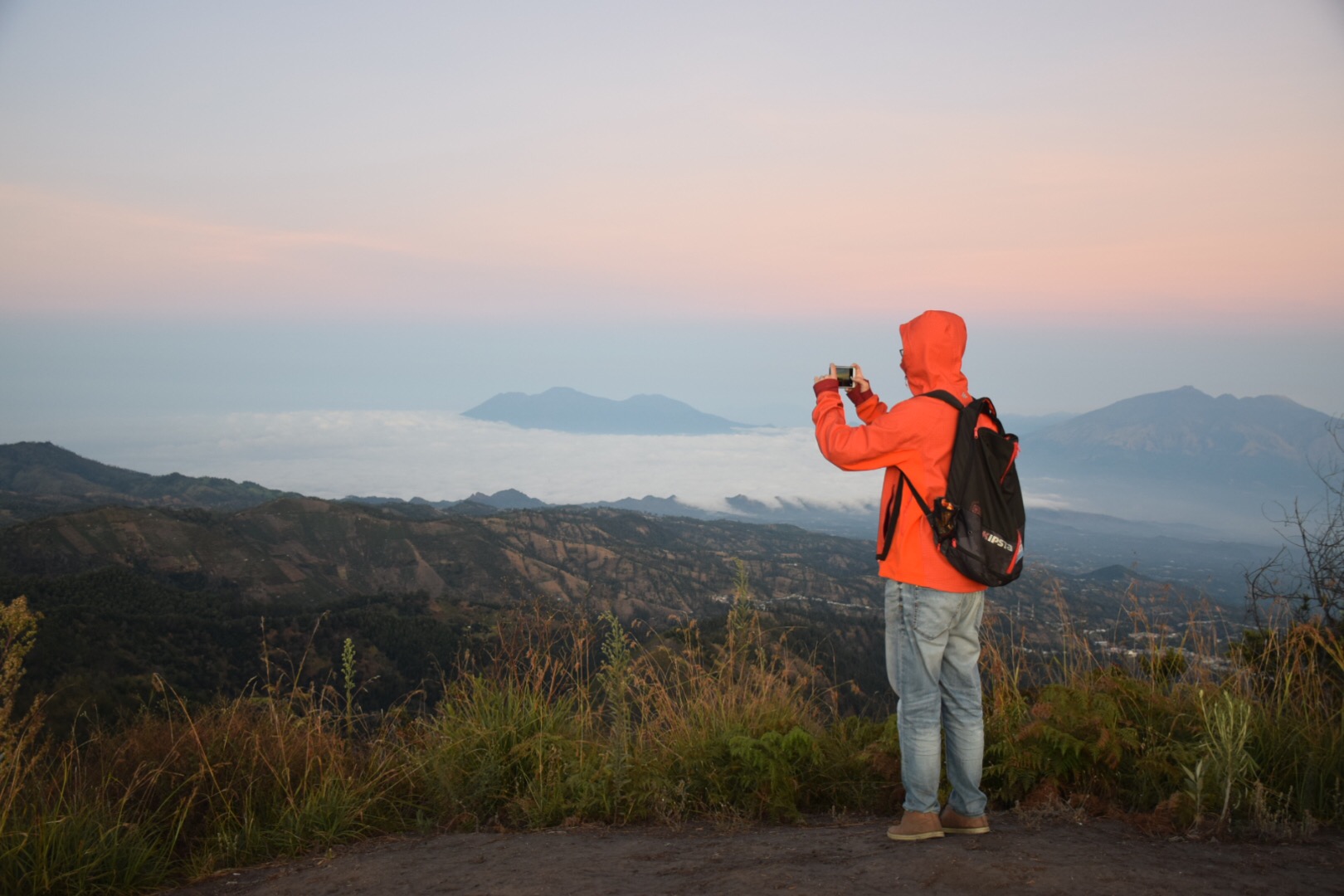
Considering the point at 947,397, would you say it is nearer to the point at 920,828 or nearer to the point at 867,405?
A: the point at 867,405

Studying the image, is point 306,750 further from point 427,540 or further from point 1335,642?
point 427,540

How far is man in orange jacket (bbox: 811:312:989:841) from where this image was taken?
358cm

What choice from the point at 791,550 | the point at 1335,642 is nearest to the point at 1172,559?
the point at 791,550

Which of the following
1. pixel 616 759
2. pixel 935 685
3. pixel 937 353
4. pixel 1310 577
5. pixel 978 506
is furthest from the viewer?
pixel 1310 577

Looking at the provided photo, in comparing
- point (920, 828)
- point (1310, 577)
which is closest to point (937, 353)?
point (920, 828)

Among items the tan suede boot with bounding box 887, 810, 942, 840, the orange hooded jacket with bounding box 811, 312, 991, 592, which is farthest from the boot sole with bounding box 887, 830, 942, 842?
the orange hooded jacket with bounding box 811, 312, 991, 592

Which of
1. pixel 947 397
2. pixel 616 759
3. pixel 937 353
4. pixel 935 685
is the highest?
pixel 937 353

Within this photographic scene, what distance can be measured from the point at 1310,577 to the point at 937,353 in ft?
14.4

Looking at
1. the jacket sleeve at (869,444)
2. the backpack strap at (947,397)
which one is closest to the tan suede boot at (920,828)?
the jacket sleeve at (869,444)

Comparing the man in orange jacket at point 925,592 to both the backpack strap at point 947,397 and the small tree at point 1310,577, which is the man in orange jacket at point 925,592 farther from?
the small tree at point 1310,577

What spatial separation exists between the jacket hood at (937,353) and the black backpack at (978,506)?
134mm

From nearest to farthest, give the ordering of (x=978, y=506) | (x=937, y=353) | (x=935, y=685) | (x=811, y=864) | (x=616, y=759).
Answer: (x=811, y=864), (x=978, y=506), (x=935, y=685), (x=937, y=353), (x=616, y=759)

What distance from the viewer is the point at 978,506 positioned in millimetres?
3525

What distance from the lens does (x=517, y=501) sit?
544 ft
